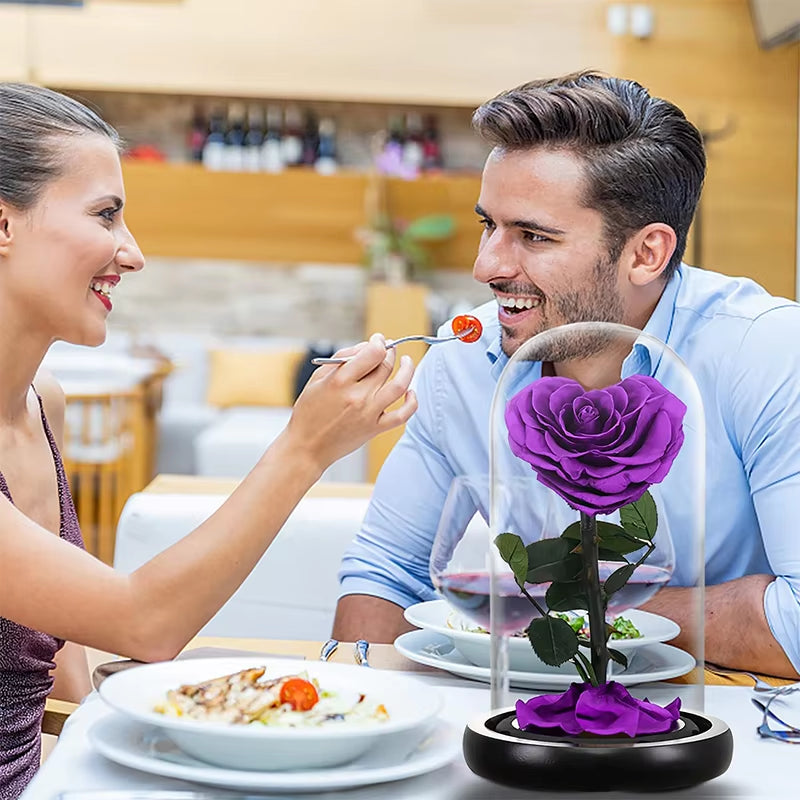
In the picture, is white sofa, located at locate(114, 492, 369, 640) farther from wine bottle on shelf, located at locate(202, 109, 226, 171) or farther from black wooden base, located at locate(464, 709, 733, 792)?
wine bottle on shelf, located at locate(202, 109, 226, 171)

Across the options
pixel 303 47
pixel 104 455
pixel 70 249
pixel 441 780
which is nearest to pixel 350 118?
pixel 303 47

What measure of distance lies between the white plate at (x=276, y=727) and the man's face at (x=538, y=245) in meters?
0.78

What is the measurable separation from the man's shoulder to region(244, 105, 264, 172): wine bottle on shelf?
212 inches

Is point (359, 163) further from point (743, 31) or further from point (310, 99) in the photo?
point (743, 31)

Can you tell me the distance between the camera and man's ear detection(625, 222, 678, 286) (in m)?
1.65

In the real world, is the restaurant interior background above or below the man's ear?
above

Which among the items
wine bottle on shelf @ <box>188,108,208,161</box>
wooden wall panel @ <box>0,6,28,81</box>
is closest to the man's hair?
wine bottle on shelf @ <box>188,108,208,161</box>

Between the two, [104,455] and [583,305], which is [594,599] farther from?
[104,455]

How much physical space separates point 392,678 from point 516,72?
6173mm

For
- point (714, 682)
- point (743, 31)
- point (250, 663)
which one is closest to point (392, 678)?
point (250, 663)

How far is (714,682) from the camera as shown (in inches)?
44.5

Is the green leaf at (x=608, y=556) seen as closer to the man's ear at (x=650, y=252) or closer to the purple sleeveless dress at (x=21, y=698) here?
the purple sleeveless dress at (x=21, y=698)

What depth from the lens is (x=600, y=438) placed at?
769 millimetres

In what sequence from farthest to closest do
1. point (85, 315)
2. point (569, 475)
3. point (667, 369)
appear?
point (85, 315) → point (667, 369) → point (569, 475)
